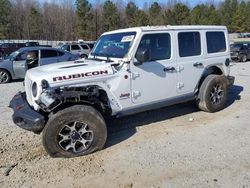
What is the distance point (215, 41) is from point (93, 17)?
47.1 meters

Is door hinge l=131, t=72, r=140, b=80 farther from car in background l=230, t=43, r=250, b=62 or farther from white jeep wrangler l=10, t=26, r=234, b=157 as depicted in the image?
car in background l=230, t=43, r=250, b=62

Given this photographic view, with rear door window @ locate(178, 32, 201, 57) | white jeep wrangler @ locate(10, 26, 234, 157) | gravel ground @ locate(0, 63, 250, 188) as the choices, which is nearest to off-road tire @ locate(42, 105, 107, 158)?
white jeep wrangler @ locate(10, 26, 234, 157)

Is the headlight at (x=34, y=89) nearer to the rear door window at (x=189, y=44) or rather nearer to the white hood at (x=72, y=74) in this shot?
the white hood at (x=72, y=74)

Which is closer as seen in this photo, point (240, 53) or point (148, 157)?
point (148, 157)

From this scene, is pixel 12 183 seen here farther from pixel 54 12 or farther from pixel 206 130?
pixel 54 12

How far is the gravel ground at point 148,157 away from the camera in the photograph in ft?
14.1

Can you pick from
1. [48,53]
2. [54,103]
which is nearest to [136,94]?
[54,103]

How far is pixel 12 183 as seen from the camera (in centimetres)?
429

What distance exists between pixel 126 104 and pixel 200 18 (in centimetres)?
6185

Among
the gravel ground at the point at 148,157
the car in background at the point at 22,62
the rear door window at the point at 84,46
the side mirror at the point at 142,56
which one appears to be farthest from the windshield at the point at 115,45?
the rear door window at the point at 84,46

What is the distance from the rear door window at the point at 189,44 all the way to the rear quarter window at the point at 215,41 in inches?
14.4

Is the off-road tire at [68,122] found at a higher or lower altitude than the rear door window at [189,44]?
lower

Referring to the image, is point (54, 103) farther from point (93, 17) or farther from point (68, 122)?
point (93, 17)

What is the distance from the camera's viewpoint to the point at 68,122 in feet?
16.2
